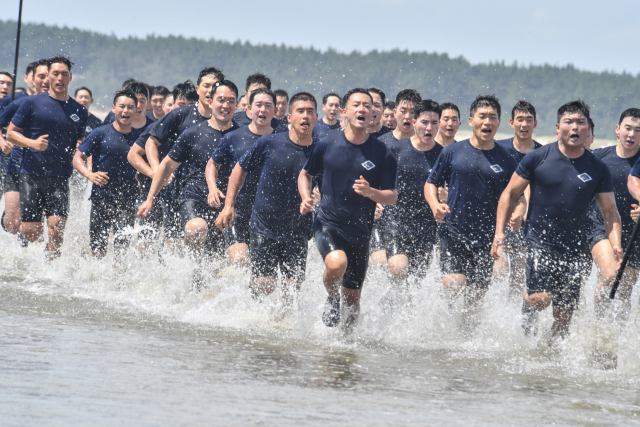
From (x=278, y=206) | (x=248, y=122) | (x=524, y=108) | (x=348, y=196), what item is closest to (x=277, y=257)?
(x=278, y=206)

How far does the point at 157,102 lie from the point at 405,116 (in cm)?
547

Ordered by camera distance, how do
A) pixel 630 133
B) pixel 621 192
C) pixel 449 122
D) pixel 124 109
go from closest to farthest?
1. pixel 621 192
2. pixel 630 133
3. pixel 449 122
4. pixel 124 109

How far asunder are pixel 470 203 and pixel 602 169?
1.11m

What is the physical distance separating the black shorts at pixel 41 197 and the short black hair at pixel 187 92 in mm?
1938

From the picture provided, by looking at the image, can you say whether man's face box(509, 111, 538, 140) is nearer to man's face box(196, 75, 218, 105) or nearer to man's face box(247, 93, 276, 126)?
man's face box(247, 93, 276, 126)

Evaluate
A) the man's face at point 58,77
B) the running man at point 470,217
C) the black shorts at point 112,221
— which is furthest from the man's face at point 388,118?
the running man at point 470,217

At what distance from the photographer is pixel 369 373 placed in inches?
220

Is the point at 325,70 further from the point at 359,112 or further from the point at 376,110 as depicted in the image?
the point at 359,112

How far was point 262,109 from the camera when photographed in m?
8.16

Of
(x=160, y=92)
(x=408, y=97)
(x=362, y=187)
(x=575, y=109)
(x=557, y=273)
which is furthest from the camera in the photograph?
(x=160, y=92)

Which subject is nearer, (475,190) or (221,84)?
(475,190)

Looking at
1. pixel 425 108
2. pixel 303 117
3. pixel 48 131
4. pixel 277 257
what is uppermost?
pixel 425 108

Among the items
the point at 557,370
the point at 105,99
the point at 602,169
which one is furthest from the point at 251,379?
the point at 105,99

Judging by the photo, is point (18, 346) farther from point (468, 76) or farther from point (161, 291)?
point (468, 76)
